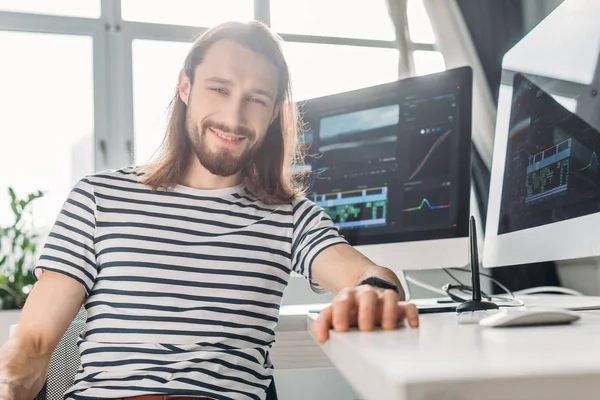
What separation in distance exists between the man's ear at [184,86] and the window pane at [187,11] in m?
1.16

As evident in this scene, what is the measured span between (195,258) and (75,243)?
0.22 meters

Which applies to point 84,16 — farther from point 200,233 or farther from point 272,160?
point 200,233

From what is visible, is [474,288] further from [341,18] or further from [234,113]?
[341,18]

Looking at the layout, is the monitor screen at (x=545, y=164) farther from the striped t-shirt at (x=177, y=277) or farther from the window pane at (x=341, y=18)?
the window pane at (x=341, y=18)

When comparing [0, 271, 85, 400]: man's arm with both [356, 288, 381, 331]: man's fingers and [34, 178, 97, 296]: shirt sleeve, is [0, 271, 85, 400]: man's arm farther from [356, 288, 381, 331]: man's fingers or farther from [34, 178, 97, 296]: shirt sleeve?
[356, 288, 381, 331]: man's fingers

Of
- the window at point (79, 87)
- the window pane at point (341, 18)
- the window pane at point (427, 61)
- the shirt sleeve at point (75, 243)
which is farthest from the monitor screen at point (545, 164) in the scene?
the window pane at point (341, 18)

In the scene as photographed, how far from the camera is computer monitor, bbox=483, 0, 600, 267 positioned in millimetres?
1009

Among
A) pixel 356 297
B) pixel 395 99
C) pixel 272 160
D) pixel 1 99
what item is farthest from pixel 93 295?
pixel 1 99

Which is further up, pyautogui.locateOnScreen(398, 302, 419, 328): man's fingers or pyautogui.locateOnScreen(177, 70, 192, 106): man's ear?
pyautogui.locateOnScreen(177, 70, 192, 106): man's ear

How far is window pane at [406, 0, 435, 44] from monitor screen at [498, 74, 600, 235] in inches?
52.5

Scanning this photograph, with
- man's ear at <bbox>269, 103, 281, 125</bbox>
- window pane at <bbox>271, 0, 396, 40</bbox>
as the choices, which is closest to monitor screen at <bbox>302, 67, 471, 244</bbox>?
man's ear at <bbox>269, 103, 281, 125</bbox>

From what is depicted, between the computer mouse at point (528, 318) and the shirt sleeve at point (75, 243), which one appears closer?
the computer mouse at point (528, 318)

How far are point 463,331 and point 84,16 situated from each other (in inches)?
88.6

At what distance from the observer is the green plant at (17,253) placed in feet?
6.98
